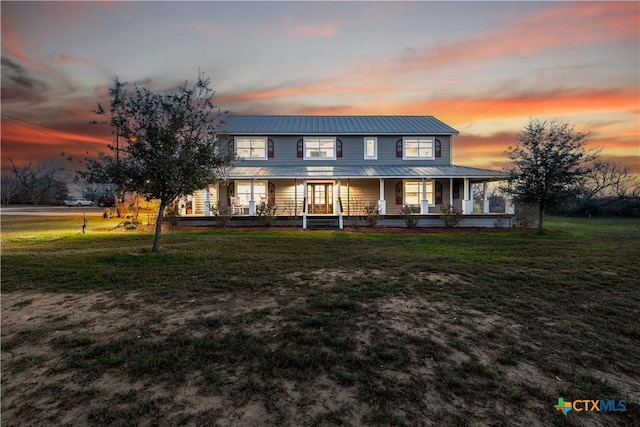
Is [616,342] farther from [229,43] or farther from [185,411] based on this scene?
[229,43]

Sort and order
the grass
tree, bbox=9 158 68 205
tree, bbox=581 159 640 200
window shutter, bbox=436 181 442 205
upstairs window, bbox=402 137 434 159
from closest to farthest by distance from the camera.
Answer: the grass, window shutter, bbox=436 181 442 205, upstairs window, bbox=402 137 434 159, tree, bbox=581 159 640 200, tree, bbox=9 158 68 205

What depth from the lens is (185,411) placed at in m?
2.56

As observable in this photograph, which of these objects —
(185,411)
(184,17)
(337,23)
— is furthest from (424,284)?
(184,17)

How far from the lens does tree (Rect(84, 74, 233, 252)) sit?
889 centimetres

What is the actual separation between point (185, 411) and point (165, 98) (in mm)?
9340

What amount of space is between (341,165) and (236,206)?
8.83m

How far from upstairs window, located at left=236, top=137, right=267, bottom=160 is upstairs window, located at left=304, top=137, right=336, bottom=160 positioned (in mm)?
3410

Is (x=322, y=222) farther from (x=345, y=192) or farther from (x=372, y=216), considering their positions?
(x=345, y=192)

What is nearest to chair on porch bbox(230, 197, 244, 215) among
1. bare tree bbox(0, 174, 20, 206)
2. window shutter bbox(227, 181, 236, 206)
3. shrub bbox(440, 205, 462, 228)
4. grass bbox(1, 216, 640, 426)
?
window shutter bbox(227, 181, 236, 206)

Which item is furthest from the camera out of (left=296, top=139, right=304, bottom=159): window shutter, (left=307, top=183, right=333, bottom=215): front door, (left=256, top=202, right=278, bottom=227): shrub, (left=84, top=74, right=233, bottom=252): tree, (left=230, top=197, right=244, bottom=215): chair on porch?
(left=296, top=139, right=304, bottom=159): window shutter

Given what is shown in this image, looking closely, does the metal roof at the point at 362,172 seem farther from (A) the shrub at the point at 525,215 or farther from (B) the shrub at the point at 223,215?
(A) the shrub at the point at 525,215

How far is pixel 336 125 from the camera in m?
24.9

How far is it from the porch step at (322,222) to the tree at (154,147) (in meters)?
9.95

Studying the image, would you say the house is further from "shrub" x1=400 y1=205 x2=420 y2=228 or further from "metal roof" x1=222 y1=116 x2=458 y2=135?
"shrub" x1=400 y1=205 x2=420 y2=228
